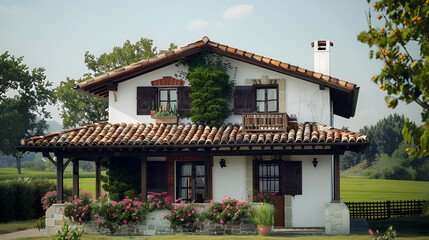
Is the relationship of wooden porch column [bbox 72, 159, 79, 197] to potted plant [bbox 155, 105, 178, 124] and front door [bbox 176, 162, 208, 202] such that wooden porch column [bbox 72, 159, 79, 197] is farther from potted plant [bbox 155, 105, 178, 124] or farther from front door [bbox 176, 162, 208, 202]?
front door [bbox 176, 162, 208, 202]

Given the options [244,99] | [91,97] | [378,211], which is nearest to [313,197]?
[244,99]

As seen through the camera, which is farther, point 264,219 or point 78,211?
point 78,211

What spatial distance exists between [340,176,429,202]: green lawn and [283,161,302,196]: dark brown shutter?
32.7 metres

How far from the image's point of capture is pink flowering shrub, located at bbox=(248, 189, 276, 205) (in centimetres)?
1967

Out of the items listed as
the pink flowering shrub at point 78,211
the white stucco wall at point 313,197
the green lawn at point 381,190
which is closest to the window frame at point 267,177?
the white stucco wall at point 313,197

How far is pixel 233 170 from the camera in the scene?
20.5m

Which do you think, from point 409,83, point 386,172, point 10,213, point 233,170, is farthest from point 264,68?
point 386,172

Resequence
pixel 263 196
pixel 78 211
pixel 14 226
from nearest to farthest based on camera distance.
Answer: pixel 78 211, pixel 263 196, pixel 14 226

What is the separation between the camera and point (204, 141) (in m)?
18.6

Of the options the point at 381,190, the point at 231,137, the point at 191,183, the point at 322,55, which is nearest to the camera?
the point at 231,137

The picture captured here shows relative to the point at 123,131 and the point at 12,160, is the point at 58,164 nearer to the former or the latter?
the point at 123,131

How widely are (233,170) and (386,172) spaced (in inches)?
2051

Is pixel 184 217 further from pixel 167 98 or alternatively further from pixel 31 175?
pixel 31 175

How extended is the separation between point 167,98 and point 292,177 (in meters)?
5.58
